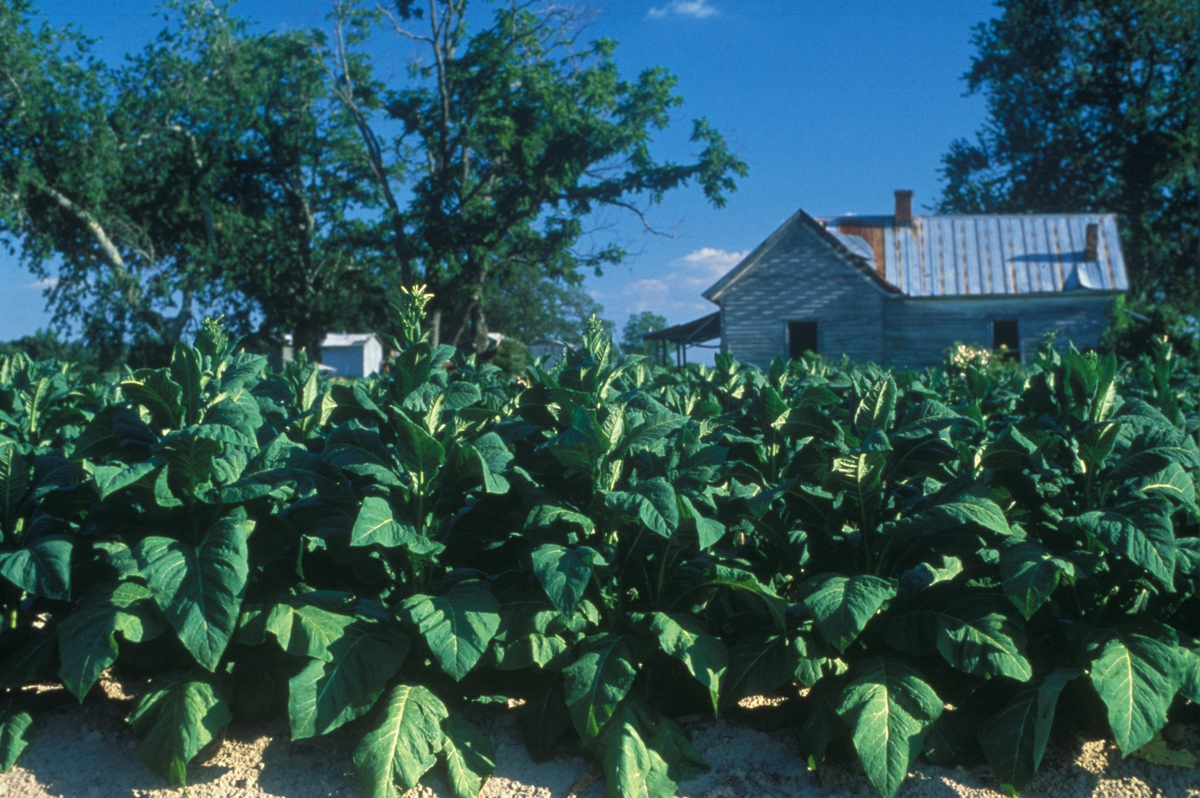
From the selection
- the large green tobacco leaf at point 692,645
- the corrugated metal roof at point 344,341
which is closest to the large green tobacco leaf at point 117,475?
the large green tobacco leaf at point 692,645

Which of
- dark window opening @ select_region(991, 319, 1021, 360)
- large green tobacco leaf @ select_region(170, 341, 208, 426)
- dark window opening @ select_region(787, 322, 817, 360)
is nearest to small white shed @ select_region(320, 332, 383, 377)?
dark window opening @ select_region(787, 322, 817, 360)

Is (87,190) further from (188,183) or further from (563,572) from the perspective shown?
(563,572)

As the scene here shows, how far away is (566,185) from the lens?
31422 mm

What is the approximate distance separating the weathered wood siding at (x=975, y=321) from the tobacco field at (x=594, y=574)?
25.8 metres

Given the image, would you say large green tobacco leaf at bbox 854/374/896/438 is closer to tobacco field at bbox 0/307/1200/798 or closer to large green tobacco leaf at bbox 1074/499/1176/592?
tobacco field at bbox 0/307/1200/798

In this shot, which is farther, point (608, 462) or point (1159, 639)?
point (608, 462)

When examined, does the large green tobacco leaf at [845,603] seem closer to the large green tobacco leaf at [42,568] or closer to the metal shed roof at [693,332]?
the large green tobacco leaf at [42,568]

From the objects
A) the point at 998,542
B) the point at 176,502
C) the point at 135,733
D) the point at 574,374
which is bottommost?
the point at 135,733

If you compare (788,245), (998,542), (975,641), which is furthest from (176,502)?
(788,245)

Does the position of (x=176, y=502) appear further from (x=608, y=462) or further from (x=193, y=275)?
(x=193, y=275)

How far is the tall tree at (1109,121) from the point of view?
4016 centimetres

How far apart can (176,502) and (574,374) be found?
1405mm

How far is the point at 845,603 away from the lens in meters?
2.77

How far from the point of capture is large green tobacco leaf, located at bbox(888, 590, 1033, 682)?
280cm
